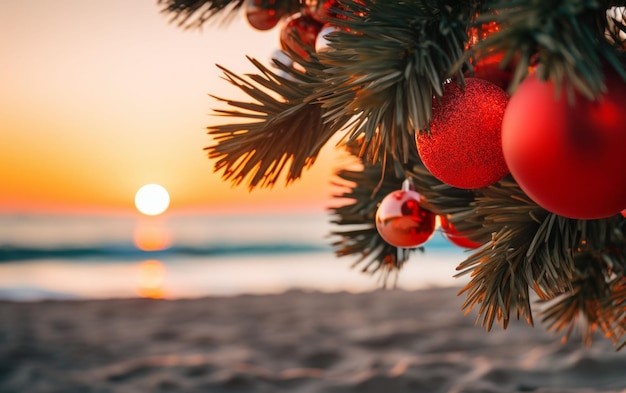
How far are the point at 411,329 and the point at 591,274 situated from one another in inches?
88.3

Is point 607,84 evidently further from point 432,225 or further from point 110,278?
point 110,278

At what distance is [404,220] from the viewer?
93 cm

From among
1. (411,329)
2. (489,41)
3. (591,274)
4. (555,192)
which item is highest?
(489,41)

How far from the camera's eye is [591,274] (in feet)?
3.73

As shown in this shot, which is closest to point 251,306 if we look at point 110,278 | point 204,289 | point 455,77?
point 204,289

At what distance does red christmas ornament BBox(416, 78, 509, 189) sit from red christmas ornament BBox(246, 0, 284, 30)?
26.0 inches

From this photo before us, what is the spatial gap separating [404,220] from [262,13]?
541mm

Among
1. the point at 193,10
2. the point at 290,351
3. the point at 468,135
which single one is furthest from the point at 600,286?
the point at 290,351

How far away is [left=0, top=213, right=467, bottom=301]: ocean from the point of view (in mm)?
7336

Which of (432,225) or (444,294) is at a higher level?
(432,225)

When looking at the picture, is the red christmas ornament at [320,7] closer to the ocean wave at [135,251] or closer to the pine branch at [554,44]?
the pine branch at [554,44]

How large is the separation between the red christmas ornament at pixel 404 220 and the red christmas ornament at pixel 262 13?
479 millimetres

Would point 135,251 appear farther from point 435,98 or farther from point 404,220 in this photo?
point 435,98

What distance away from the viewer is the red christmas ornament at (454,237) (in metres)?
0.96
